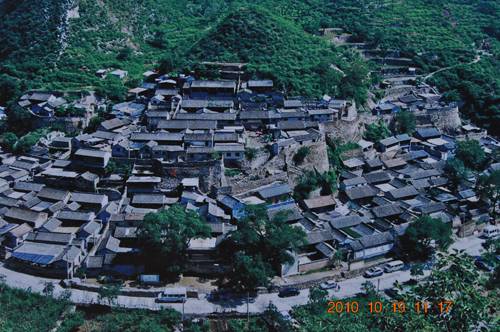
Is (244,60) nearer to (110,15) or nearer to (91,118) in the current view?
(91,118)

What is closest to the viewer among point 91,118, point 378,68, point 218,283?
point 218,283

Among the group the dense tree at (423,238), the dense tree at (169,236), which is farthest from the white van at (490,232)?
the dense tree at (169,236)

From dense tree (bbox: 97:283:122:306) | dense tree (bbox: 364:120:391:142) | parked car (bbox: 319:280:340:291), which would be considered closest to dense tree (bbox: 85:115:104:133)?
dense tree (bbox: 97:283:122:306)

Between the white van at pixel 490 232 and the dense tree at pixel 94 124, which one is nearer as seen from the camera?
the white van at pixel 490 232

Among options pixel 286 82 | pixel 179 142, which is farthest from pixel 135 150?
pixel 286 82

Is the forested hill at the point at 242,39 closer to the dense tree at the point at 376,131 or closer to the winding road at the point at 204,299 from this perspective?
the dense tree at the point at 376,131

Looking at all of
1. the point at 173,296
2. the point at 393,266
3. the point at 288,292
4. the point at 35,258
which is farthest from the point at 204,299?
the point at 393,266

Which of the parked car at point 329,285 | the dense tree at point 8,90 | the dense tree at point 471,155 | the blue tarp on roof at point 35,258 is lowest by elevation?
the parked car at point 329,285
